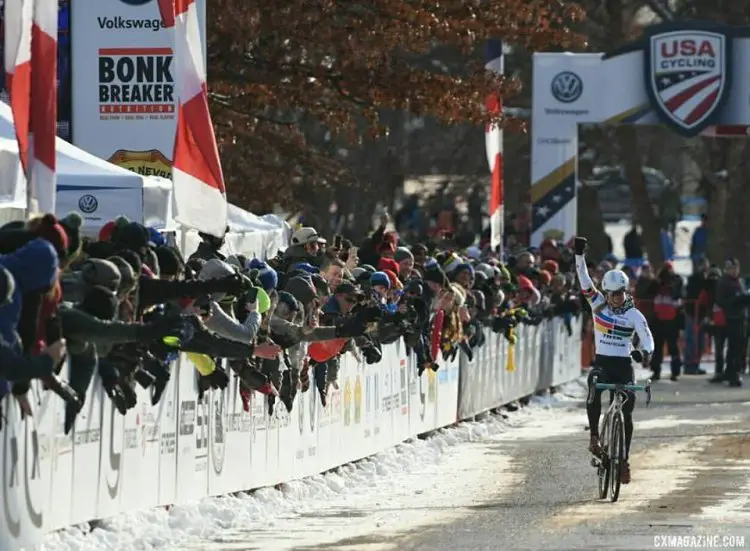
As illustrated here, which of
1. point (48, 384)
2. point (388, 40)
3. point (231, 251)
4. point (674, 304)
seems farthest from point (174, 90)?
point (674, 304)

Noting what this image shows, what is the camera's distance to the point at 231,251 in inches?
875

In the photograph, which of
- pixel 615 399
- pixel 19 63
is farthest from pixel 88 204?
pixel 615 399

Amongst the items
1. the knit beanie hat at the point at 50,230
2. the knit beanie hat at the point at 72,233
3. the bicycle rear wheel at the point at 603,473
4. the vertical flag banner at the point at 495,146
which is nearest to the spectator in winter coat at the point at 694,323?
the vertical flag banner at the point at 495,146

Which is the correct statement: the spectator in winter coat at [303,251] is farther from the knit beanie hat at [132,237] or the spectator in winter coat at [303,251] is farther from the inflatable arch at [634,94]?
the inflatable arch at [634,94]

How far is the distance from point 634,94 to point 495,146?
18.2 ft

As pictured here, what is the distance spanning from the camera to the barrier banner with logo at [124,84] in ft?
63.8

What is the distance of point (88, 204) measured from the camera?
16891 millimetres

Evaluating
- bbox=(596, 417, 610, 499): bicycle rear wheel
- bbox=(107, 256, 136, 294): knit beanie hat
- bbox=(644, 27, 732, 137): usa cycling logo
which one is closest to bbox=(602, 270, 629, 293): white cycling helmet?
bbox=(596, 417, 610, 499): bicycle rear wheel

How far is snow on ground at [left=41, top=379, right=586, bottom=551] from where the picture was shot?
12906 mm

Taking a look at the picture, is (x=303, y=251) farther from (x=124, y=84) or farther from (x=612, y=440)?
(x=612, y=440)

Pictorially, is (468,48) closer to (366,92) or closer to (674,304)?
(366,92)

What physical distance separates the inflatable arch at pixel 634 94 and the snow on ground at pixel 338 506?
1266cm

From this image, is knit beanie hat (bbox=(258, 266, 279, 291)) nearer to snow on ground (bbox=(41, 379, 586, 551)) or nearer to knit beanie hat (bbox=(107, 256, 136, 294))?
snow on ground (bbox=(41, 379, 586, 551))

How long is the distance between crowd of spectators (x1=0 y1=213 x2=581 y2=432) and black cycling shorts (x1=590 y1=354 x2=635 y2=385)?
1.76 m
